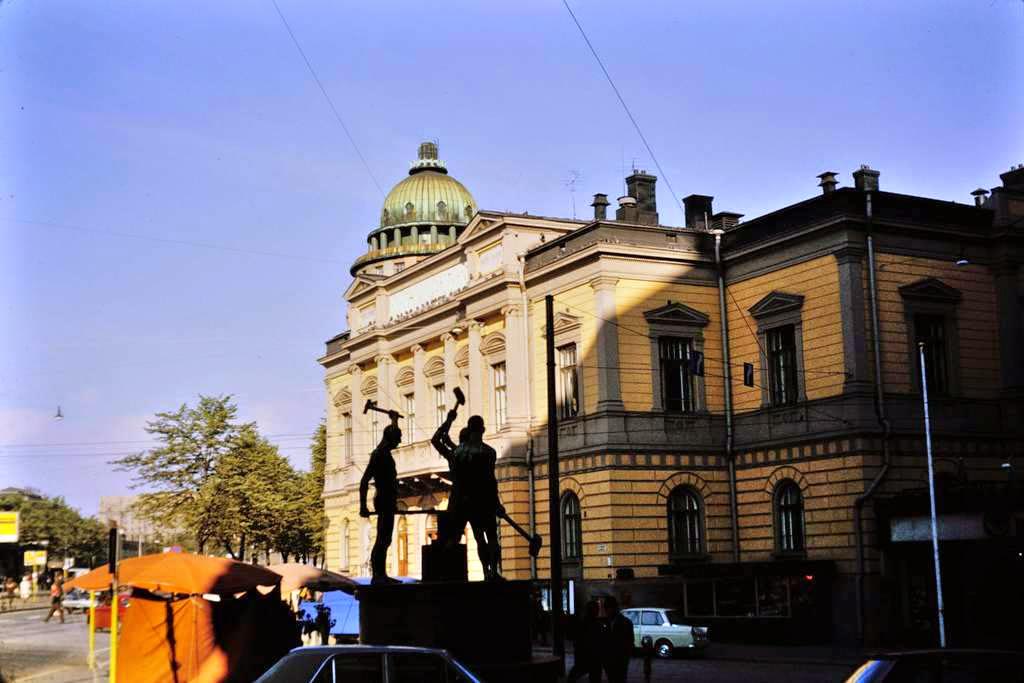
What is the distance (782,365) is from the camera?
155 feet

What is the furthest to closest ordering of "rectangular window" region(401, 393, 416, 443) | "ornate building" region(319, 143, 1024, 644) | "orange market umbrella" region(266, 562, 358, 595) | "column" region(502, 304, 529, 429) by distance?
"rectangular window" region(401, 393, 416, 443) → "column" region(502, 304, 529, 429) → "ornate building" region(319, 143, 1024, 644) → "orange market umbrella" region(266, 562, 358, 595)

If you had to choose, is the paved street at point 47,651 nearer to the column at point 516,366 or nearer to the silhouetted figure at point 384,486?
the silhouetted figure at point 384,486

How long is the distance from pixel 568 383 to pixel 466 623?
103 feet

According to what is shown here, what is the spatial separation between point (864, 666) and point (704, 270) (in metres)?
39.3

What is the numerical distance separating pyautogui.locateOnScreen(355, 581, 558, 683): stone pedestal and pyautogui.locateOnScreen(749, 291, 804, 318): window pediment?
1083 inches

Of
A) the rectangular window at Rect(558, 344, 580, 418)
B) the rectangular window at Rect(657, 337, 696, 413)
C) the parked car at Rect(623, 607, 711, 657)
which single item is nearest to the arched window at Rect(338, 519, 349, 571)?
the rectangular window at Rect(558, 344, 580, 418)

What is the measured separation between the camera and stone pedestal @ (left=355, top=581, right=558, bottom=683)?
20.2 m

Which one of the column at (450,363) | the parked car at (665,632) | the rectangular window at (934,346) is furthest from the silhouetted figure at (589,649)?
the column at (450,363)

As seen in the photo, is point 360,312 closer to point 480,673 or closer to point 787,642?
point 787,642

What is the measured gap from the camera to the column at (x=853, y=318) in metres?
43.6

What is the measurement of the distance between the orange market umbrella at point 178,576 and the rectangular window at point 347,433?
45.7 m

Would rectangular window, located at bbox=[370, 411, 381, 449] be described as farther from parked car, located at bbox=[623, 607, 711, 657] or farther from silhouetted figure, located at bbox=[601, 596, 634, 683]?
silhouetted figure, located at bbox=[601, 596, 634, 683]

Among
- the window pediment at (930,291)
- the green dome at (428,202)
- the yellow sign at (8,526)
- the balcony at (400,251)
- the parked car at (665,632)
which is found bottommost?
the parked car at (665,632)

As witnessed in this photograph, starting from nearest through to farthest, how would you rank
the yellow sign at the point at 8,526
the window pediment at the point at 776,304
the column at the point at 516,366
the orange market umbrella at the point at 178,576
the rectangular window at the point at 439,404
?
1. the yellow sign at the point at 8,526
2. the orange market umbrella at the point at 178,576
3. the window pediment at the point at 776,304
4. the column at the point at 516,366
5. the rectangular window at the point at 439,404
